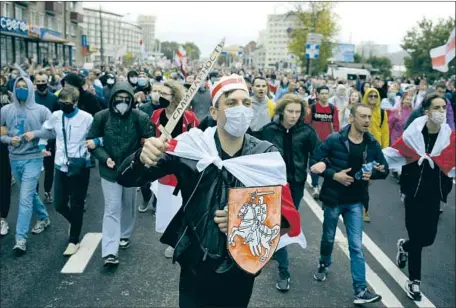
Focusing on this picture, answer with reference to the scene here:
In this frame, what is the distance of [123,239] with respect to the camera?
598cm

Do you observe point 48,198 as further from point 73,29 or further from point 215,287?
point 73,29

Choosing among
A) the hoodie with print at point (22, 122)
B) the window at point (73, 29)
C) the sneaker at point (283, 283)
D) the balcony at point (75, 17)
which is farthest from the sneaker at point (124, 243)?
the window at point (73, 29)

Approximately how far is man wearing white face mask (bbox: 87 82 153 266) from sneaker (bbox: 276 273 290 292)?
1800mm

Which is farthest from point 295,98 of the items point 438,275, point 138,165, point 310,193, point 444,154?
point 310,193

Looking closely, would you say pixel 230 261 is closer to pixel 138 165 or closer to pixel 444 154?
pixel 138 165

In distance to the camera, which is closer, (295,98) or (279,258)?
(279,258)

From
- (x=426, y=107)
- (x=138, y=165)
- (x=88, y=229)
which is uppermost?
(x=426, y=107)

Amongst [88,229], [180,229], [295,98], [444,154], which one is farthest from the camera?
[88,229]

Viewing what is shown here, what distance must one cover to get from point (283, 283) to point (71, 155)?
9.28ft

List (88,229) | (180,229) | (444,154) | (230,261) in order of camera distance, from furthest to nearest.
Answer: (88,229) < (444,154) < (180,229) < (230,261)

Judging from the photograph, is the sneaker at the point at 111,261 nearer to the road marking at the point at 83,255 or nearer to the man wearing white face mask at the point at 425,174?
the road marking at the point at 83,255

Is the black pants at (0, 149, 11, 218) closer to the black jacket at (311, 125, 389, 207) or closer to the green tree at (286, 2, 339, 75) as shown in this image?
the black jacket at (311, 125, 389, 207)

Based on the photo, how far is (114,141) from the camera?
5227 millimetres

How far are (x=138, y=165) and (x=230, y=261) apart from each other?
740 mm
